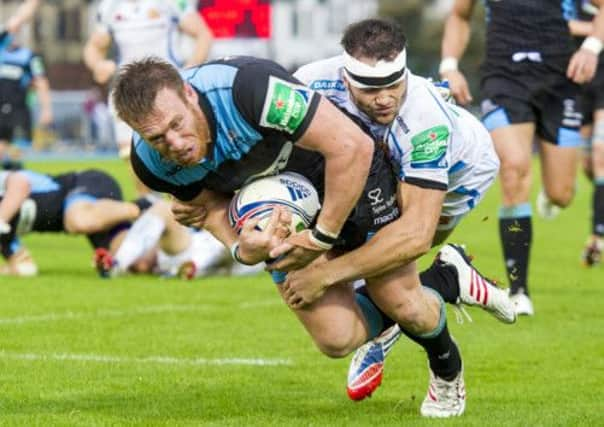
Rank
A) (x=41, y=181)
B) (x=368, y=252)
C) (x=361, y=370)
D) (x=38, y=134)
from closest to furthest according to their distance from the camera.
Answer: (x=368, y=252), (x=361, y=370), (x=41, y=181), (x=38, y=134)

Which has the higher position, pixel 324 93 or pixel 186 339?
pixel 324 93

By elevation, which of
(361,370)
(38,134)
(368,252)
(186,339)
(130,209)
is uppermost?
(368,252)

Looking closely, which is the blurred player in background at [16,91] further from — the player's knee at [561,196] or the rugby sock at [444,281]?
the rugby sock at [444,281]

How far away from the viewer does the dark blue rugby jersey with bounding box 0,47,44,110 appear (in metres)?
20.0

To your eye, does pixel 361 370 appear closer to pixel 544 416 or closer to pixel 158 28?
pixel 544 416

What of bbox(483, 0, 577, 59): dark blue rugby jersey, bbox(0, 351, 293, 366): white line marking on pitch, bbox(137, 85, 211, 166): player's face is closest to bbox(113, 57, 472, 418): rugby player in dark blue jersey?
bbox(137, 85, 211, 166): player's face

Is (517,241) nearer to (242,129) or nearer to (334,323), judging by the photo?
(334,323)

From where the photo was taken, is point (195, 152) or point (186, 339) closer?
point (195, 152)

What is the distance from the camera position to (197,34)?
1361cm

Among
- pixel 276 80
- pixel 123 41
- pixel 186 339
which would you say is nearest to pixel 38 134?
pixel 123 41

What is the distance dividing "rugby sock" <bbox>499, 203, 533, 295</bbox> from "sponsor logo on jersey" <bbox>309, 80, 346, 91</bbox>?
3.44 meters

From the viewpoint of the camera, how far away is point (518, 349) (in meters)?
8.23

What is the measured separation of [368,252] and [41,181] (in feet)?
21.8

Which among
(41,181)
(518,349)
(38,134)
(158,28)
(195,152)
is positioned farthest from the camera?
(38,134)
